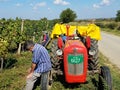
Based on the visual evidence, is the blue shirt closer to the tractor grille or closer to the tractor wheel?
the tractor grille

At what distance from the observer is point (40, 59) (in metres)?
7.70

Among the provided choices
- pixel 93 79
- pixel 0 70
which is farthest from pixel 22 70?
pixel 93 79

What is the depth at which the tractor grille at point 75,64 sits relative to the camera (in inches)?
321

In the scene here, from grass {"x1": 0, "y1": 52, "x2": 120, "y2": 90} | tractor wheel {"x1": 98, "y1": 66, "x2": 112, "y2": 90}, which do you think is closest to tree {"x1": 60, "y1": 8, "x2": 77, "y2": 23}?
grass {"x1": 0, "y1": 52, "x2": 120, "y2": 90}

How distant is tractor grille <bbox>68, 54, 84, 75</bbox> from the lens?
8.16 meters

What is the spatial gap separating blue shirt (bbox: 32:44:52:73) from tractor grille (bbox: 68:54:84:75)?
0.67m

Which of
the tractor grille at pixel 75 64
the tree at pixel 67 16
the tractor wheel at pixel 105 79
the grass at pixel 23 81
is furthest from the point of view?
the tree at pixel 67 16

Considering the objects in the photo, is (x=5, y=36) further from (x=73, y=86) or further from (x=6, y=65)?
(x=73, y=86)

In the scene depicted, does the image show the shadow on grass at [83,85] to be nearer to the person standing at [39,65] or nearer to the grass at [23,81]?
the grass at [23,81]

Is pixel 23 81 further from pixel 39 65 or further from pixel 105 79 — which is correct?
pixel 105 79

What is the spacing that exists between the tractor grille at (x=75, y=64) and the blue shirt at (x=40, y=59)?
2.21 feet

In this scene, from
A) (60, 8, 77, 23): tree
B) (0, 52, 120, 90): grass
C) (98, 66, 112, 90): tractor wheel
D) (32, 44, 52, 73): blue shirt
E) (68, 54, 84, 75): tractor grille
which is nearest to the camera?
(32, 44, 52, 73): blue shirt

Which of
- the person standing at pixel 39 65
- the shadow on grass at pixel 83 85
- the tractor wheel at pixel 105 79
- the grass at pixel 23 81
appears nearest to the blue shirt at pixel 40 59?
the person standing at pixel 39 65

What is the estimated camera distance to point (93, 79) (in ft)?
33.3
